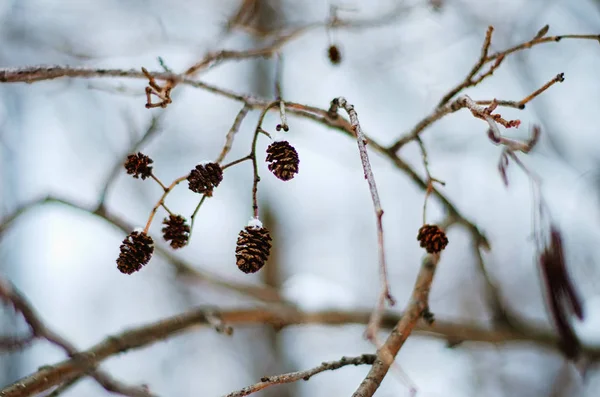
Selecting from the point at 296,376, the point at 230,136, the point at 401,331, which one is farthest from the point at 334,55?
the point at 296,376

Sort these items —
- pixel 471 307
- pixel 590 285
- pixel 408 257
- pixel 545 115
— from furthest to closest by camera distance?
pixel 408 257
pixel 471 307
pixel 590 285
pixel 545 115

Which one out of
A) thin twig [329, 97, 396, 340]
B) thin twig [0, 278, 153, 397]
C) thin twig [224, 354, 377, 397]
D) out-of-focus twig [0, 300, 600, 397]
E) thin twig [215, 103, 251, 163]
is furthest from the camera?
thin twig [0, 278, 153, 397]

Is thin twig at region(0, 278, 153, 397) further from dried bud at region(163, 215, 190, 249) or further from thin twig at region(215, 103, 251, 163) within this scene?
thin twig at region(215, 103, 251, 163)

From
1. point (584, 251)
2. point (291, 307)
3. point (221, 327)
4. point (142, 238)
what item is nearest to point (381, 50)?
point (584, 251)

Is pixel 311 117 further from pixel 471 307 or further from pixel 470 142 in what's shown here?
pixel 471 307

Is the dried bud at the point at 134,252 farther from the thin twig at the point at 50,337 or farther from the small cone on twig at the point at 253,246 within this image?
the thin twig at the point at 50,337

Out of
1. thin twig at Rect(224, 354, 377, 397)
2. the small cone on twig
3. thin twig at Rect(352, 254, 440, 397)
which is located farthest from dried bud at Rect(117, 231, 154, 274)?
thin twig at Rect(352, 254, 440, 397)

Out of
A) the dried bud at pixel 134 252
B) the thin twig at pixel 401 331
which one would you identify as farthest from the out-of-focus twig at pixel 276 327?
the dried bud at pixel 134 252
